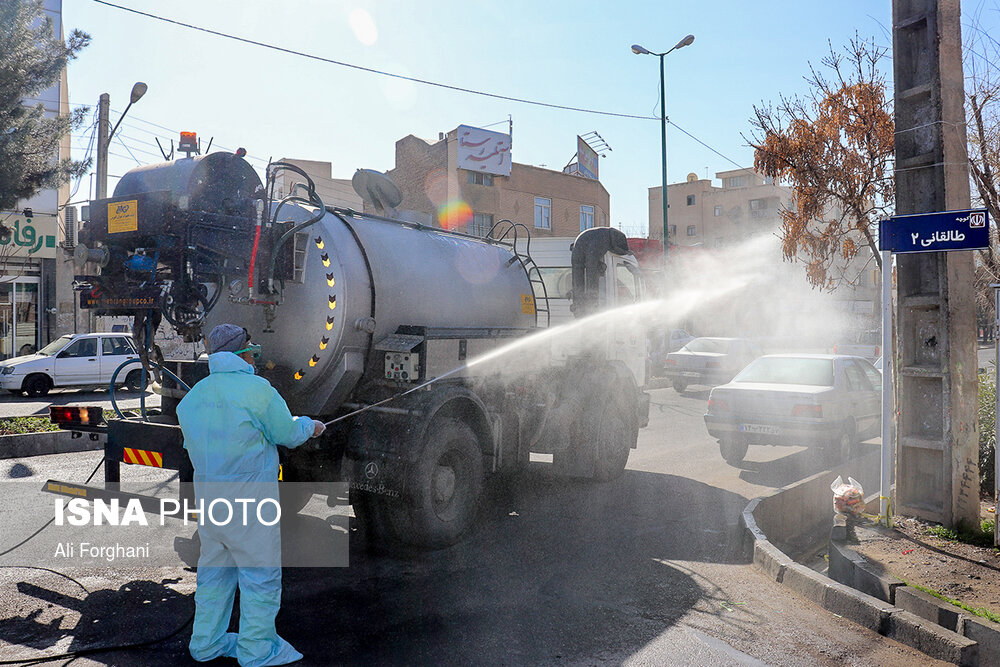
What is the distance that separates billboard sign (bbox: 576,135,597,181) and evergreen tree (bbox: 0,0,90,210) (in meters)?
31.9

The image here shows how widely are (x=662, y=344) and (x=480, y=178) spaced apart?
1330 centimetres

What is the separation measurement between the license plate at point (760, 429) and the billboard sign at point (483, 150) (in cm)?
2691

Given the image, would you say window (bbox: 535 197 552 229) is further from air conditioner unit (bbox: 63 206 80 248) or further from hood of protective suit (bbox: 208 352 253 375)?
hood of protective suit (bbox: 208 352 253 375)

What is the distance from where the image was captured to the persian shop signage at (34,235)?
71.1 ft

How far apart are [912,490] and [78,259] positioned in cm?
696

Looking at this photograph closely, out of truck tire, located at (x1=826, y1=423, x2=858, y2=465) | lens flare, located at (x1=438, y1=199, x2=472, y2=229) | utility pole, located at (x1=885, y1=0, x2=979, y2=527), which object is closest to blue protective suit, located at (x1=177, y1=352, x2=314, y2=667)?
utility pole, located at (x1=885, y1=0, x2=979, y2=527)

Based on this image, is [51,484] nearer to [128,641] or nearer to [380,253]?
[128,641]


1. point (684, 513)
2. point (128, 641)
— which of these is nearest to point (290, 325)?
point (128, 641)

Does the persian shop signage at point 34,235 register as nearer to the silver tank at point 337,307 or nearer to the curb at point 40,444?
the curb at point 40,444

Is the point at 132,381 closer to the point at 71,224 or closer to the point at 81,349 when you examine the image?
the point at 81,349

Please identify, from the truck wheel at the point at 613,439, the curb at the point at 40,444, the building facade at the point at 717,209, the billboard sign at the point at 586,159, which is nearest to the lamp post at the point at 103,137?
the curb at the point at 40,444

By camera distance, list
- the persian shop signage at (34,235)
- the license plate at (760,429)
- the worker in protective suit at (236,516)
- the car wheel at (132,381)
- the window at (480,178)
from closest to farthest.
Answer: the worker in protective suit at (236,516), the license plate at (760,429), the car wheel at (132,381), the persian shop signage at (34,235), the window at (480,178)

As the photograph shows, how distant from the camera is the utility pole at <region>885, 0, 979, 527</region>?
5953 millimetres

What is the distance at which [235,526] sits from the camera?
146 inches
